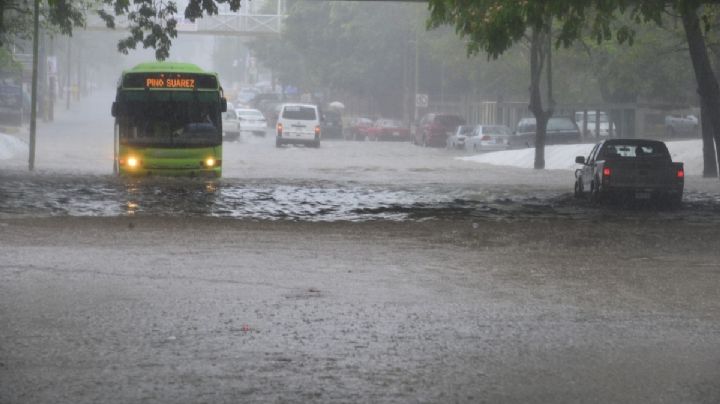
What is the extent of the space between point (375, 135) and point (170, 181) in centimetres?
4646

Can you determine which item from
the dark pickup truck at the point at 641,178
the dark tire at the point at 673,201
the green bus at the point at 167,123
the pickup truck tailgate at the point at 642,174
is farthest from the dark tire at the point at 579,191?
the green bus at the point at 167,123

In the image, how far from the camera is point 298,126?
6141 cm

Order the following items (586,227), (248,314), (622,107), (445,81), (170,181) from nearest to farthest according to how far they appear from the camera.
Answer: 1. (248,314)
2. (586,227)
3. (170,181)
4. (622,107)
5. (445,81)

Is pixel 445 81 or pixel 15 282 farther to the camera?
pixel 445 81

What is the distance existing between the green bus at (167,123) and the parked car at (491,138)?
2815 cm

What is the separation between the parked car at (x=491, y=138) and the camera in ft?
186

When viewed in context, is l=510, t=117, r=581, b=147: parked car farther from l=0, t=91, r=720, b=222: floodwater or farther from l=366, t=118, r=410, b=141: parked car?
l=366, t=118, r=410, b=141: parked car

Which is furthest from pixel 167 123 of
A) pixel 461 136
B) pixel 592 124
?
pixel 592 124

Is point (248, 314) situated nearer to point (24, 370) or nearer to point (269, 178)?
point (24, 370)

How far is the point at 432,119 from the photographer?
6831 cm

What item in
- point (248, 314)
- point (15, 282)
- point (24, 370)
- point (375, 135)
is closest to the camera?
point (24, 370)

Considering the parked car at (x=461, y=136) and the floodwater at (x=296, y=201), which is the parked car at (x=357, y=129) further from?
the floodwater at (x=296, y=201)

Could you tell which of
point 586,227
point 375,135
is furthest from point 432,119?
point 586,227

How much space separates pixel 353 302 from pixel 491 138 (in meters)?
45.1
